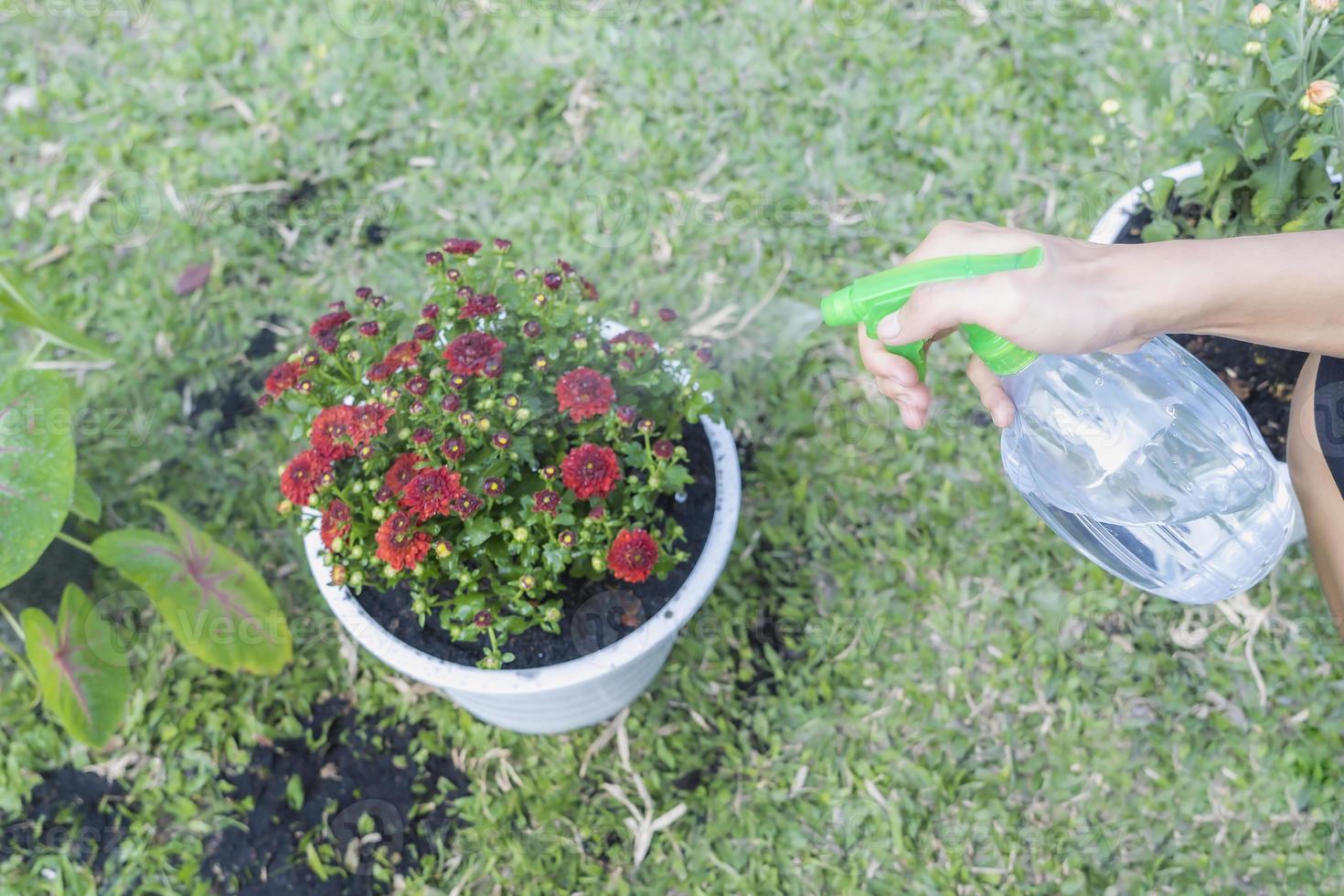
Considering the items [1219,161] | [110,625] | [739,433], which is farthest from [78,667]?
[1219,161]

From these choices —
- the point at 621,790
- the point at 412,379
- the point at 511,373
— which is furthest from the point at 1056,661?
the point at 412,379

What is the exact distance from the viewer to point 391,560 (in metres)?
1.29

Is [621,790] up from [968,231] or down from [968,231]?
down

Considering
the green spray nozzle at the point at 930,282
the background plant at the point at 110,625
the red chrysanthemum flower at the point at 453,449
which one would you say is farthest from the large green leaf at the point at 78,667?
the green spray nozzle at the point at 930,282

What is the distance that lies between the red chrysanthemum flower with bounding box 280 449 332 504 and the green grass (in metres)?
0.83

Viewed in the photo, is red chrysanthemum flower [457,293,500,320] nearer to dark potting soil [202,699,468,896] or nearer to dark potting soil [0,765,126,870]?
dark potting soil [202,699,468,896]

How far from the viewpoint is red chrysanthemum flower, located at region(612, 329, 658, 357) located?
4.78ft

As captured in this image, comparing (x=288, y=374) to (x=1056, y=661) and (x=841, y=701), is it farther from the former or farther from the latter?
(x=1056, y=661)

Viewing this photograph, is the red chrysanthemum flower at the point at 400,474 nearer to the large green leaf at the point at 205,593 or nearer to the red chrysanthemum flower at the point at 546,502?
the red chrysanthemum flower at the point at 546,502

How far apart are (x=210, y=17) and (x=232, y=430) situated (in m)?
1.40

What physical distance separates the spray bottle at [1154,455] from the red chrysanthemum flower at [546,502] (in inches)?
21.0

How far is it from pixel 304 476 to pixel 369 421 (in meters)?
0.13

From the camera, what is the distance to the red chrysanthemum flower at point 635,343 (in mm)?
1456

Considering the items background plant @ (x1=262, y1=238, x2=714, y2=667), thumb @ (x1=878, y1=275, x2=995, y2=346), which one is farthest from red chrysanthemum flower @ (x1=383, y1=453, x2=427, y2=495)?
thumb @ (x1=878, y1=275, x2=995, y2=346)
